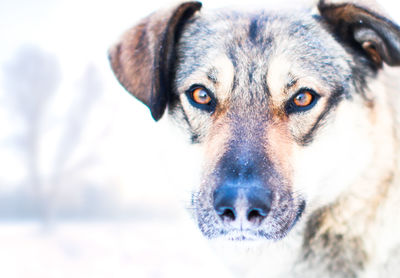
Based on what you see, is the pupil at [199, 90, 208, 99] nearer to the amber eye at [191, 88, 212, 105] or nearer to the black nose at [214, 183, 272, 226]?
the amber eye at [191, 88, 212, 105]

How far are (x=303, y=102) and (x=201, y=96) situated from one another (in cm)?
54

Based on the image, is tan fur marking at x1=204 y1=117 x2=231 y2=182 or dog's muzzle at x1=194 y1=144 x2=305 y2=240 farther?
tan fur marking at x1=204 y1=117 x2=231 y2=182

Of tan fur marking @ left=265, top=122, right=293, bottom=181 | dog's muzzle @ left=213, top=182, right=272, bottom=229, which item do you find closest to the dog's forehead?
tan fur marking @ left=265, top=122, right=293, bottom=181

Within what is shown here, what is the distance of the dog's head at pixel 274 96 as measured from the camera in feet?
6.17

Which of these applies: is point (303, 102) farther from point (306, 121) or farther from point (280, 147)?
point (280, 147)

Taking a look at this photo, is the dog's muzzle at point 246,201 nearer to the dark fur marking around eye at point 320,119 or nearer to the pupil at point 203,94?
the dark fur marking around eye at point 320,119

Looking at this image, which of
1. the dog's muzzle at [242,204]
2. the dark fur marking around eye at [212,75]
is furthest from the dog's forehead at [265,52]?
the dog's muzzle at [242,204]

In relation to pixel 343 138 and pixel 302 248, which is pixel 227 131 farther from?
pixel 302 248

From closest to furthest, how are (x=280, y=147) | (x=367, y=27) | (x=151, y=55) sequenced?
(x=280, y=147) < (x=367, y=27) < (x=151, y=55)

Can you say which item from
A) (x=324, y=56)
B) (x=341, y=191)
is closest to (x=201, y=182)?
(x=341, y=191)

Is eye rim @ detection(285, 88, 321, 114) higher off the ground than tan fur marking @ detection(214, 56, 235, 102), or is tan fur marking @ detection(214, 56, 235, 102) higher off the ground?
eye rim @ detection(285, 88, 321, 114)

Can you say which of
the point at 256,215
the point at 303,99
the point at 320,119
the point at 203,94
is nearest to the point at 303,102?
the point at 303,99

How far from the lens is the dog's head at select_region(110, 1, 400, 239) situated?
6.17 ft

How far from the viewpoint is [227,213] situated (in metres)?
1.72
